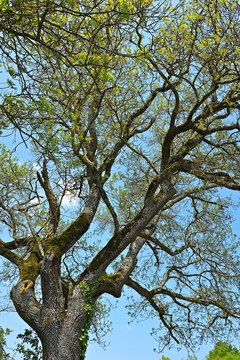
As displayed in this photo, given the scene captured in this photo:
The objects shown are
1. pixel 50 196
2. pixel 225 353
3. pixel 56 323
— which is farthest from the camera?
pixel 225 353

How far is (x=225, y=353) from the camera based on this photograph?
2320 centimetres

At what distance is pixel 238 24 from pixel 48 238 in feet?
19.7

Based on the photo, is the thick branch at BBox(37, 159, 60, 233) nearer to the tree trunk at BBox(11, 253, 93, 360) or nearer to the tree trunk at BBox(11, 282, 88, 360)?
the tree trunk at BBox(11, 253, 93, 360)

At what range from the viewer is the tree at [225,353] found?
22227mm

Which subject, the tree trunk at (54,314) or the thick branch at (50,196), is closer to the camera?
the tree trunk at (54,314)

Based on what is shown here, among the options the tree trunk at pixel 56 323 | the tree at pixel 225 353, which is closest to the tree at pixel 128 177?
the tree trunk at pixel 56 323

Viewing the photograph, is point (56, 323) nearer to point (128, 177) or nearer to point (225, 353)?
point (128, 177)

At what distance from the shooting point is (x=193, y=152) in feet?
42.7

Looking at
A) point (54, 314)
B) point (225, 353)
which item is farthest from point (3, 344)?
point (225, 353)

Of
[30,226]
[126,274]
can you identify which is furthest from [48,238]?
[126,274]

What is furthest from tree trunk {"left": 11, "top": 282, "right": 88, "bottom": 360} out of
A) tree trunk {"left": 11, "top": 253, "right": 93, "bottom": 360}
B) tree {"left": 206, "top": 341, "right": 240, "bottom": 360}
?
tree {"left": 206, "top": 341, "right": 240, "bottom": 360}

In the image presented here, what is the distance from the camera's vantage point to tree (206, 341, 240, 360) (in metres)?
22.2

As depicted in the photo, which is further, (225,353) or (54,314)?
(225,353)

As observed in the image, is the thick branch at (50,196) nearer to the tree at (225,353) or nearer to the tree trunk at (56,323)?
the tree trunk at (56,323)
